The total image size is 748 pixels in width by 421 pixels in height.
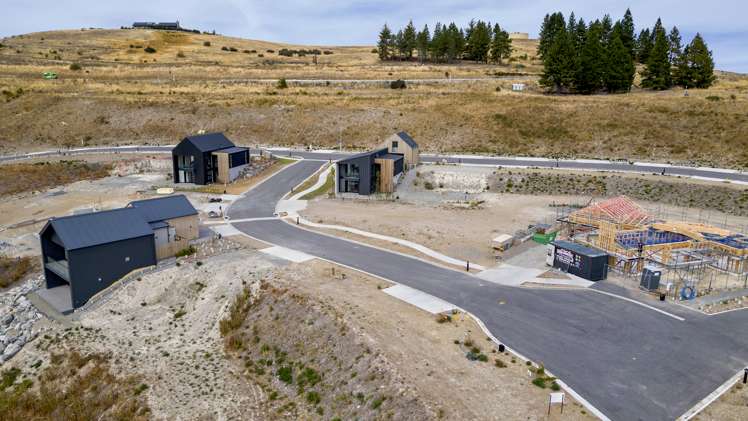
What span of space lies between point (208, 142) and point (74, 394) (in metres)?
44.1

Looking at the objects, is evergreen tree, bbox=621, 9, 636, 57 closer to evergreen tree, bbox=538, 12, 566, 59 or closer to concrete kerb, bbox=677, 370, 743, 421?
evergreen tree, bbox=538, 12, 566, 59

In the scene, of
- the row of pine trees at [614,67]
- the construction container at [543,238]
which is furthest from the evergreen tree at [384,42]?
the construction container at [543,238]

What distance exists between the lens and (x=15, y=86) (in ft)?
365

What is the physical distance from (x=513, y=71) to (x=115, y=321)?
120793 millimetres

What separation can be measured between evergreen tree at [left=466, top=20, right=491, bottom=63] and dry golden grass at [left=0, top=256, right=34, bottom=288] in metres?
130

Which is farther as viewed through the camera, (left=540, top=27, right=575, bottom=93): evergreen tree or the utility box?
(left=540, top=27, right=575, bottom=93): evergreen tree

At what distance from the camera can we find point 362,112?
317 ft

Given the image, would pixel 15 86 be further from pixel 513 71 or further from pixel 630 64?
pixel 630 64

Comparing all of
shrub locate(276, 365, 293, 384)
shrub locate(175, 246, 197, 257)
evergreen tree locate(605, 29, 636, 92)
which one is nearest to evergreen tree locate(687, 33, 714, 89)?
evergreen tree locate(605, 29, 636, 92)

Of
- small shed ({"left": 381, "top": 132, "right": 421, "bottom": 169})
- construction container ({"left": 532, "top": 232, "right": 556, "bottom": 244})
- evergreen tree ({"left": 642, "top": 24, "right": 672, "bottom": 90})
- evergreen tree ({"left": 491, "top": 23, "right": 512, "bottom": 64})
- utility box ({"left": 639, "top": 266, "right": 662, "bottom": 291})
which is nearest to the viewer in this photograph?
utility box ({"left": 639, "top": 266, "right": 662, "bottom": 291})

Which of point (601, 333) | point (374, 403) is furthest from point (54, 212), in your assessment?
point (601, 333)

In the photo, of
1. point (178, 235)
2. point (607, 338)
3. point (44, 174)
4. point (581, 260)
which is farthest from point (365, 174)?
point (44, 174)

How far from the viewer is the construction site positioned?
1361 inches

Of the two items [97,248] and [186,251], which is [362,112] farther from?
[97,248]
